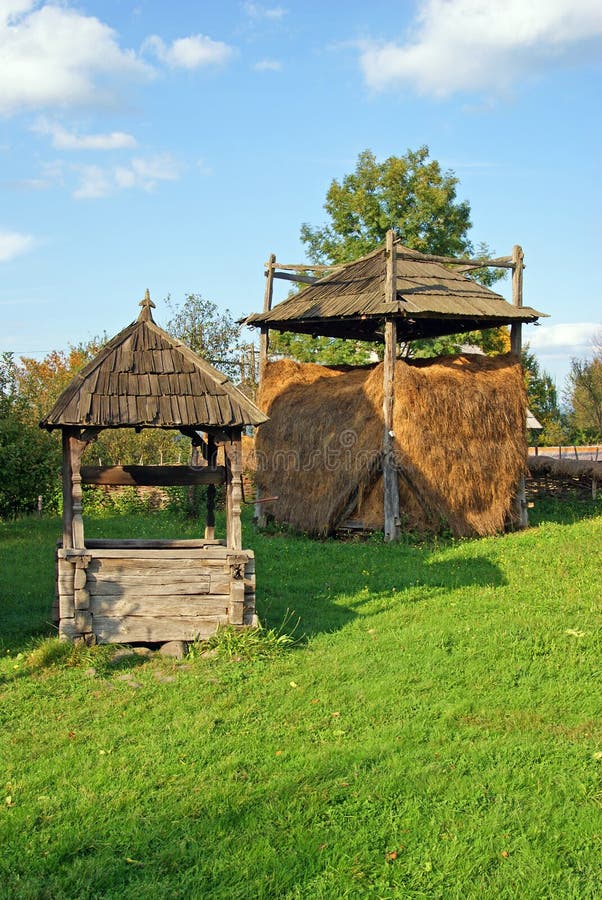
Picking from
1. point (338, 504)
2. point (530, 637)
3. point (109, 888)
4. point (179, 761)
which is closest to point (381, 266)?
point (338, 504)

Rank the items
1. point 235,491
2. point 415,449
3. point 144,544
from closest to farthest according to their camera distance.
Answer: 1. point 235,491
2. point 144,544
3. point 415,449

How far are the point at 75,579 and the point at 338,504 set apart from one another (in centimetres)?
800

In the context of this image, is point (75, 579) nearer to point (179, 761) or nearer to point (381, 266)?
point (179, 761)

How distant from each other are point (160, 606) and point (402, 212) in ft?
77.4

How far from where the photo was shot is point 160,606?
8.76 m

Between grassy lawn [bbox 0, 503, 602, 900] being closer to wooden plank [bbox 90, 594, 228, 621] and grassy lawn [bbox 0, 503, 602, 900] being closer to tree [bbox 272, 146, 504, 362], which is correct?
wooden plank [bbox 90, 594, 228, 621]

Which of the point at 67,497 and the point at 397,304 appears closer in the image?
the point at 67,497

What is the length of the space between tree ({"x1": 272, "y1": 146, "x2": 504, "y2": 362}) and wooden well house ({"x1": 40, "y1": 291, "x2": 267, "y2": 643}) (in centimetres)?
2014

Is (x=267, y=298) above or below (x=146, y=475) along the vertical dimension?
above

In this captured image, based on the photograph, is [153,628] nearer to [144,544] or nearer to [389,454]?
[144,544]

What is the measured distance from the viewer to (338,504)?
1602 cm

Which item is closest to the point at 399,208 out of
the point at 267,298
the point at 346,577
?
the point at 267,298

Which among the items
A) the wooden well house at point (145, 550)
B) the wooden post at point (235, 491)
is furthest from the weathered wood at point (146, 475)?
the wooden post at point (235, 491)

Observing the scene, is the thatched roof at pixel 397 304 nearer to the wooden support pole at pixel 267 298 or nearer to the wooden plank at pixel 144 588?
the wooden support pole at pixel 267 298
